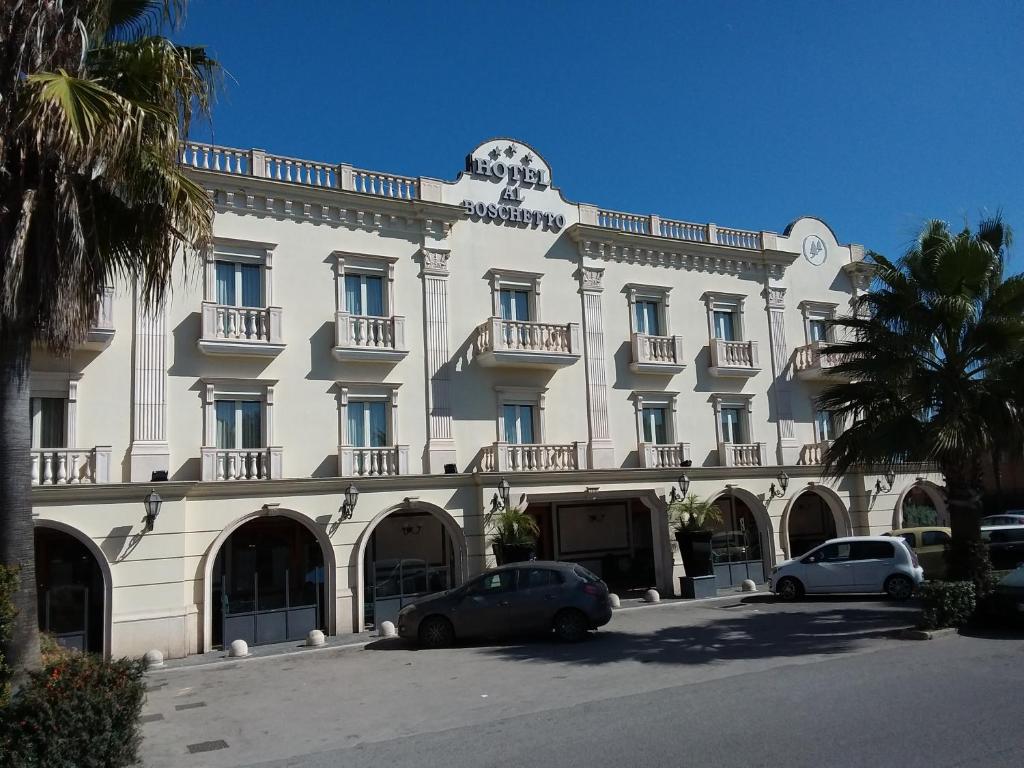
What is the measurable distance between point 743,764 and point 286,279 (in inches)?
579

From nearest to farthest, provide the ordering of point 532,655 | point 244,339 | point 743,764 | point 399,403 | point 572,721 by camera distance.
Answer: point 743,764 < point 572,721 < point 532,655 < point 244,339 < point 399,403

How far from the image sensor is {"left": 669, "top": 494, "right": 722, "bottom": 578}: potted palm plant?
21.7 metres

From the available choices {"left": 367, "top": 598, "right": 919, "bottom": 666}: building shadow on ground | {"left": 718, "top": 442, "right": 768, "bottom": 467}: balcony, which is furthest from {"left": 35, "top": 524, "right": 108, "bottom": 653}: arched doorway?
{"left": 718, "top": 442, "right": 768, "bottom": 467}: balcony

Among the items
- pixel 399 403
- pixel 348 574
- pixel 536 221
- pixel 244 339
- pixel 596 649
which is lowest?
pixel 596 649

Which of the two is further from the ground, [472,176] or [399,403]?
[472,176]

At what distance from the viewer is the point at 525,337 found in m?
20.7

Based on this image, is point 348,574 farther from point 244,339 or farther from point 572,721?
point 572,721

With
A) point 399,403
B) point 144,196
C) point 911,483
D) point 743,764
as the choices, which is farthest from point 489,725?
point 911,483

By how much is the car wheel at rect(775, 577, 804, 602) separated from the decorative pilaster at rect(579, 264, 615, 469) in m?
5.22

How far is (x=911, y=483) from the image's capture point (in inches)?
1051

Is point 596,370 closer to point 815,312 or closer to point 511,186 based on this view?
point 511,186

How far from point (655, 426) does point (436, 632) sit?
10129 mm

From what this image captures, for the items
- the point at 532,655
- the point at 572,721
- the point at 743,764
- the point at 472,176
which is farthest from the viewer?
the point at 472,176

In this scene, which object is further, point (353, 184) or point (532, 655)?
point (353, 184)
